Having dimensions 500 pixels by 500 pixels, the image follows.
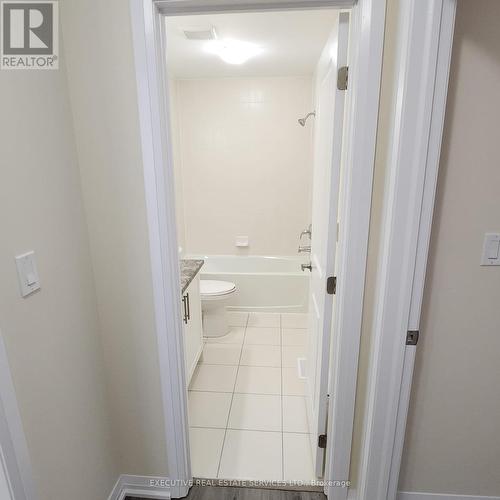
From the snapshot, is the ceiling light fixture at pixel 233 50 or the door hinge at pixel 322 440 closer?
the door hinge at pixel 322 440

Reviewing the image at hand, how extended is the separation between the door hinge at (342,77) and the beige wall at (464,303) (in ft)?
1.08

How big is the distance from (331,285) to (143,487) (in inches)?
51.2

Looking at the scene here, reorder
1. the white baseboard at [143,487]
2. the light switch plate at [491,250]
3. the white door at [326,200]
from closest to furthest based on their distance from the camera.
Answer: the light switch plate at [491,250] < the white door at [326,200] < the white baseboard at [143,487]

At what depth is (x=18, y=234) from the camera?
34.5 inches

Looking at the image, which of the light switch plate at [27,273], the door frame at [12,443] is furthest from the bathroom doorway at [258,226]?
the door frame at [12,443]

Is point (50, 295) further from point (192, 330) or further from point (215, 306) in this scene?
point (215, 306)

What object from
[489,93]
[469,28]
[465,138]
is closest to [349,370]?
[465,138]

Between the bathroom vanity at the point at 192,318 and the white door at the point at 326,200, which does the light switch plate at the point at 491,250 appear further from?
the bathroom vanity at the point at 192,318

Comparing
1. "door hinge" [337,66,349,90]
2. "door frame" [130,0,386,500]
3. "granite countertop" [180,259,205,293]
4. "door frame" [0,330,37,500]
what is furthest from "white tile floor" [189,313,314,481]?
"door hinge" [337,66,349,90]

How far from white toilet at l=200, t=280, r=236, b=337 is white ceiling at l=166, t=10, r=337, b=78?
1.92 meters

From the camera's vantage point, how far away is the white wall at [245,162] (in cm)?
343

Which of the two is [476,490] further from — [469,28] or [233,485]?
[469,28]

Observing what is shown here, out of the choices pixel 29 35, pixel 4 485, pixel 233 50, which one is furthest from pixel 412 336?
pixel 233 50

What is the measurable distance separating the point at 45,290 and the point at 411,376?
1.28 metres
